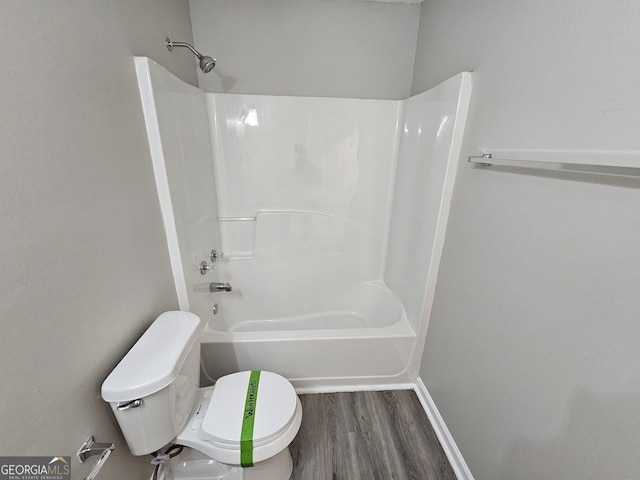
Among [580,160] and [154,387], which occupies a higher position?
[580,160]

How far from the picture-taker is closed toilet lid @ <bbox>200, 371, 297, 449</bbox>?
0.99 metres

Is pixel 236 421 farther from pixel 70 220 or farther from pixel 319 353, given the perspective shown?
pixel 70 220

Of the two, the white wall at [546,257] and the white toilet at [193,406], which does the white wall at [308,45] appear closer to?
the white wall at [546,257]

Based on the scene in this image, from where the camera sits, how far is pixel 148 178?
3.63 feet

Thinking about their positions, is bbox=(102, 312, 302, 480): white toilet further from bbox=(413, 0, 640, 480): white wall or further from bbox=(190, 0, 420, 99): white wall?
bbox=(190, 0, 420, 99): white wall

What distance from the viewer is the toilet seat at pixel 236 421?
98cm

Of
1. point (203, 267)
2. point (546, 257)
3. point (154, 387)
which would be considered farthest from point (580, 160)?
point (203, 267)

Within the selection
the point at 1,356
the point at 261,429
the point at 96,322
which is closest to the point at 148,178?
the point at 96,322

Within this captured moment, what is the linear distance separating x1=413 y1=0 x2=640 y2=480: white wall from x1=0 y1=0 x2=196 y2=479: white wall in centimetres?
134

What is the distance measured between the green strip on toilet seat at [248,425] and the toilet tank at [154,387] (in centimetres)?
23

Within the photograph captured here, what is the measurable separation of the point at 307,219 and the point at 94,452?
1.57m

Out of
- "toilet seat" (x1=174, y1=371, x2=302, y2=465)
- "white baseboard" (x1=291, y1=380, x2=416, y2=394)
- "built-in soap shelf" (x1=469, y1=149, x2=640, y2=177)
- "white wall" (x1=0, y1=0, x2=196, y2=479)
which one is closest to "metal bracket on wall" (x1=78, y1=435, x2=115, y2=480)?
"white wall" (x1=0, y1=0, x2=196, y2=479)

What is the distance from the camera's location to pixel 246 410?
108 cm

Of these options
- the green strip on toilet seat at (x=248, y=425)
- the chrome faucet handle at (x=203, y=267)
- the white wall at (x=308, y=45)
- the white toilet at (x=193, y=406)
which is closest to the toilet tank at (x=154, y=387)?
the white toilet at (x=193, y=406)
